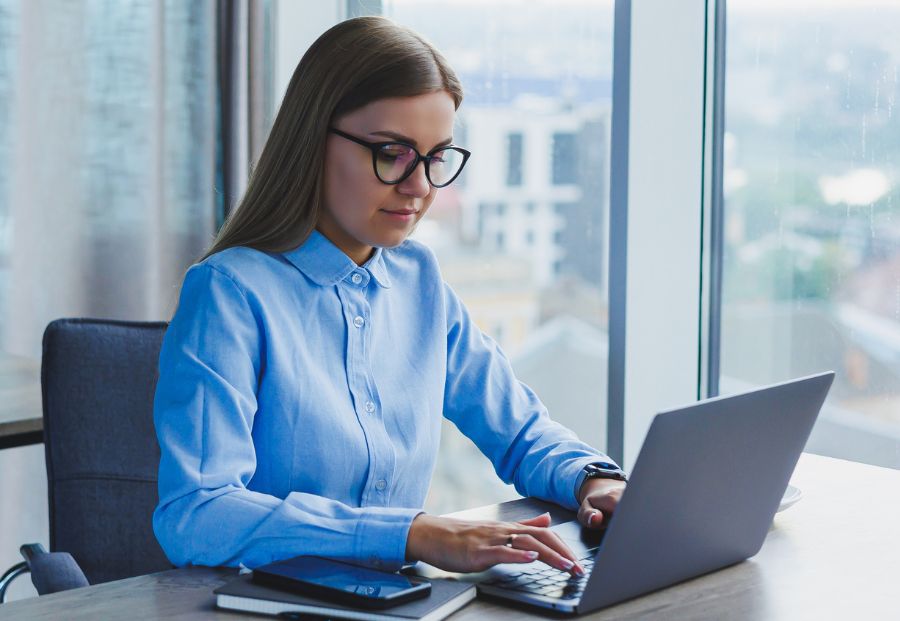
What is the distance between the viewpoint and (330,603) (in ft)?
3.16

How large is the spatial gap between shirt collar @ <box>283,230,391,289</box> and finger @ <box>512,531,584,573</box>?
479 millimetres

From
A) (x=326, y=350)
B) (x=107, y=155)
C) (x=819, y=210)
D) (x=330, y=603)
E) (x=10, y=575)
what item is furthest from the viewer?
(x=107, y=155)

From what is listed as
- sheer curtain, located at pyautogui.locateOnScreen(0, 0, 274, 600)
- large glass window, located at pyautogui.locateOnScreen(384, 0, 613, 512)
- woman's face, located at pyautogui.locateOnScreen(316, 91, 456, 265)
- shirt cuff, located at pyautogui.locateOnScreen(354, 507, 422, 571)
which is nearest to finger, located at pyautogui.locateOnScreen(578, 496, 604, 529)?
shirt cuff, located at pyautogui.locateOnScreen(354, 507, 422, 571)

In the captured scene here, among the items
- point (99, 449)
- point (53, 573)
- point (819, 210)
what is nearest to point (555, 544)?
point (53, 573)

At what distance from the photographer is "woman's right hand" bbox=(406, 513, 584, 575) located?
40.6 inches

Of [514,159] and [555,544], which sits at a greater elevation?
[514,159]

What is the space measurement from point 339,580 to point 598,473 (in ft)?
1.50

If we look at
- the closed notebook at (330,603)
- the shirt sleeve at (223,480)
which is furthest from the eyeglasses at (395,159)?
the closed notebook at (330,603)

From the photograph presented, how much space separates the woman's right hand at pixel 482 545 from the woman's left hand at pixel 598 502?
0.54 feet

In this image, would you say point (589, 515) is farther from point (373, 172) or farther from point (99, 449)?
point (99, 449)

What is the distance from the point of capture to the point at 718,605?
3.34 ft

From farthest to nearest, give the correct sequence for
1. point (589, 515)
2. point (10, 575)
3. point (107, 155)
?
1. point (107, 155)
2. point (10, 575)
3. point (589, 515)

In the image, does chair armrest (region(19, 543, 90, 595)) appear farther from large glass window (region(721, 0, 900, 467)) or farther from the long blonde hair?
large glass window (region(721, 0, 900, 467))

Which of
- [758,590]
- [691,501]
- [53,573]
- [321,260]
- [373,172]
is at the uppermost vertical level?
[373,172]
